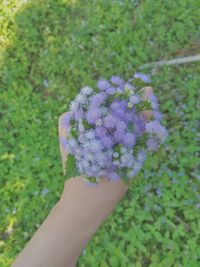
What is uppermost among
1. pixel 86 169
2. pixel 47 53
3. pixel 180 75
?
pixel 86 169

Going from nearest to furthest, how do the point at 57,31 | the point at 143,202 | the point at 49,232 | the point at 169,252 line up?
the point at 49,232, the point at 169,252, the point at 143,202, the point at 57,31

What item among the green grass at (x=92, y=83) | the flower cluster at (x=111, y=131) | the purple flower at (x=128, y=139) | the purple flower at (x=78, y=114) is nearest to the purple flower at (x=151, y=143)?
the flower cluster at (x=111, y=131)

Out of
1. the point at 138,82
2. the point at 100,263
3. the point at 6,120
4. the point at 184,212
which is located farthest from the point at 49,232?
the point at 6,120

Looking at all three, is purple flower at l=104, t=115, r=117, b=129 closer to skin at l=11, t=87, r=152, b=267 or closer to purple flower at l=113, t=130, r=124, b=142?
purple flower at l=113, t=130, r=124, b=142

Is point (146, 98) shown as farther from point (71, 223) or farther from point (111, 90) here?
point (71, 223)

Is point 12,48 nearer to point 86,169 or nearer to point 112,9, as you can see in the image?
point 112,9

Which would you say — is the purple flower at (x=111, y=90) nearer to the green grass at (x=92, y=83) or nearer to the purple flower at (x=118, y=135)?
the purple flower at (x=118, y=135)

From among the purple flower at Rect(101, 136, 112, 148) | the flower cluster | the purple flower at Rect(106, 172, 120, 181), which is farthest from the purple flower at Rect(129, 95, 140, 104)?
the purple flower at Rect(106, 172, 120, 181)
